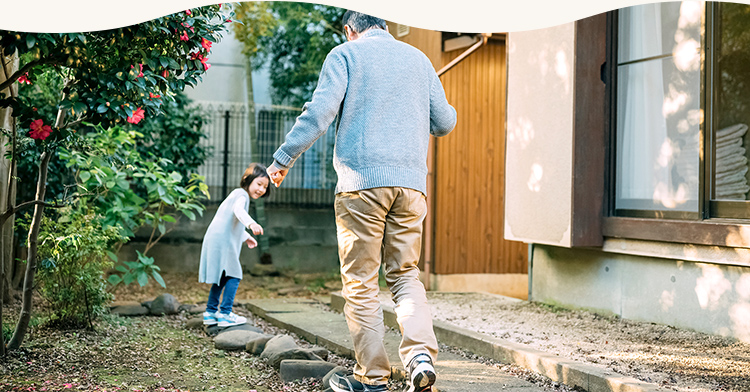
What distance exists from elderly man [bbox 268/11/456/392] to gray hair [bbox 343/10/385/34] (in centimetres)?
13

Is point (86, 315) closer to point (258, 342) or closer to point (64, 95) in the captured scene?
point (258, 342)

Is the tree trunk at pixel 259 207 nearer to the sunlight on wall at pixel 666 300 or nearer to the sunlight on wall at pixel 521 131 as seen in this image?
the sunlight on wall at pixel 521 131

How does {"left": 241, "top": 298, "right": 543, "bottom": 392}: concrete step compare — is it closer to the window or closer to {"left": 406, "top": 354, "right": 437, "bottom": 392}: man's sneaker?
{"left": 406, "top": 354, "right": 437, "bottom": 392}: man's sneaker

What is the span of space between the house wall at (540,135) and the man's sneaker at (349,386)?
2703 millimetres

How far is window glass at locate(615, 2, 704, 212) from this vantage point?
5055mm

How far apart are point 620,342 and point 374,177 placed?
7.48ft

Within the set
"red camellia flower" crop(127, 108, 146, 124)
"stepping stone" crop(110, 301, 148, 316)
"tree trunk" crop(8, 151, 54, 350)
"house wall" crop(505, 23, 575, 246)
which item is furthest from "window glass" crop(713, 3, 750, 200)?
"stepping stone" crop(110, 301, 148, 316)

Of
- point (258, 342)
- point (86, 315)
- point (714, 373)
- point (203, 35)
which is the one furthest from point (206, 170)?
point (714, 373)

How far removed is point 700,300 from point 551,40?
238cm

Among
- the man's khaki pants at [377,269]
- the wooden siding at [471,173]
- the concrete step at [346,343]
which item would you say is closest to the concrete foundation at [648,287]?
the wooden siding at [471,173]

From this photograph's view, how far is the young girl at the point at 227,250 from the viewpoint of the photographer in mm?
5559

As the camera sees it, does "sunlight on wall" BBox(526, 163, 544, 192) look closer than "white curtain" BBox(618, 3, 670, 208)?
No

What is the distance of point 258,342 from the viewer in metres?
4.82

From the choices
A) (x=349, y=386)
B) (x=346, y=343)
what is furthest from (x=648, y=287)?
Result: (x=349, y=386)
